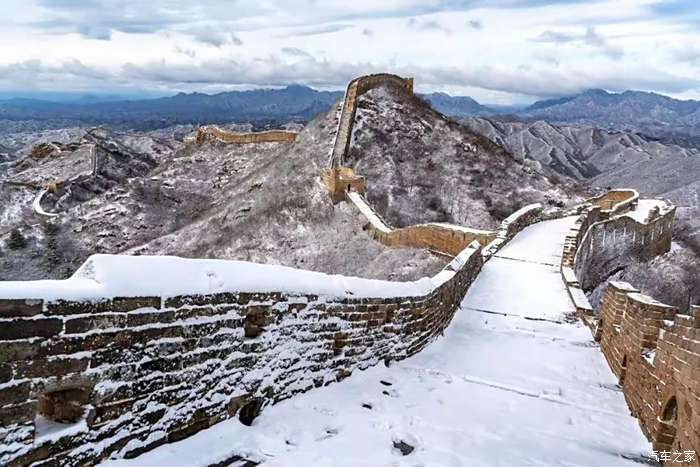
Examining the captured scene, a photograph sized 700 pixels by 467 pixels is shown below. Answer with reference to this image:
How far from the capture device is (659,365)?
5934 millimetres

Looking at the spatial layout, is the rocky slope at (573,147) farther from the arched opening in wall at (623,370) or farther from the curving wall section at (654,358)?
the arched opening in wall at (623,370)

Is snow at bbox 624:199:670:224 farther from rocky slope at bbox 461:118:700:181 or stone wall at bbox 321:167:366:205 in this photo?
rocky slope at bbox 461:118:700:181

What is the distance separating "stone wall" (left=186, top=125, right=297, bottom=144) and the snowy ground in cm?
3626

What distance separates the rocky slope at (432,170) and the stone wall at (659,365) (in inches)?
936

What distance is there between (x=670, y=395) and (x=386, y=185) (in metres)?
29.2

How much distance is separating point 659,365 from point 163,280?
16.1ft

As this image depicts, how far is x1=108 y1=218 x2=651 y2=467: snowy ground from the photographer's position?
15.5 feet

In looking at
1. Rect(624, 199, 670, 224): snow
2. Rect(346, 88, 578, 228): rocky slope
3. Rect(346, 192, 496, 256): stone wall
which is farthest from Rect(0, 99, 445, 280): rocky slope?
Rect(624, 199, 670, 224): snow

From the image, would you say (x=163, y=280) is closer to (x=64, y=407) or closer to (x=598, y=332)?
(x=64, y=407)

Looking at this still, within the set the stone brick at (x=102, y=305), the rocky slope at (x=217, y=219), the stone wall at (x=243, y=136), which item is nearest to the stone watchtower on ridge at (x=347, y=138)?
the rocky slope at (x=217, y=219)

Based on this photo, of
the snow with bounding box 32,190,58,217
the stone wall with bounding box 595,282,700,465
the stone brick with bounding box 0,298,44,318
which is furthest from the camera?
the snow with bounding box 32,190,58,217

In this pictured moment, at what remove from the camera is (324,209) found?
3025 cm

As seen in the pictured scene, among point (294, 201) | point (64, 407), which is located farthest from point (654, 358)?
point (294, 201)

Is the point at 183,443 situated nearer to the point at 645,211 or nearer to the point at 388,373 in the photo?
the point at 388,373
